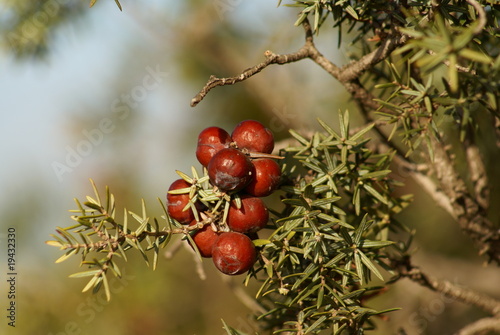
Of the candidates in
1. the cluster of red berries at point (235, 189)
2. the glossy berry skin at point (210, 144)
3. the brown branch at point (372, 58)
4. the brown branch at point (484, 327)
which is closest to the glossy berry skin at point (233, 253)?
the cluster of red berries at point (235, 189)

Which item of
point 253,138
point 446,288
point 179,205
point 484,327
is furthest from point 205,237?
point 484,327

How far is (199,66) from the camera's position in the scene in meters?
2.59

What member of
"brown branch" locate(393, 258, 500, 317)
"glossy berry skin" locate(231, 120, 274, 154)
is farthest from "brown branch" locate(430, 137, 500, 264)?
"glossy berry skin" locate(231, 120, 274, 154)

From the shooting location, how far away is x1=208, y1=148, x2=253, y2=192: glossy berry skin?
705 millimetres

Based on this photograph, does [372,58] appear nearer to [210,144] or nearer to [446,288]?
[210,144]

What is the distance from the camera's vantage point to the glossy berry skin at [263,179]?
2.49ft

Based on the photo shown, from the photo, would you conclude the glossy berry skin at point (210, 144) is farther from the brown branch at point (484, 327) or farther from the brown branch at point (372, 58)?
the brown branch at point (484, 327)

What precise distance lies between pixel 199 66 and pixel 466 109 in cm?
202

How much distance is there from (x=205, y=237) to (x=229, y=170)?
139 millimetres

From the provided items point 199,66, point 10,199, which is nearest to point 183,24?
point 199,66

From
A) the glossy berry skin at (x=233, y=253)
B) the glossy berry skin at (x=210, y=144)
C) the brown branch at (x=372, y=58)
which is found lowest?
the glossy berry skin at (x=233, y=253)

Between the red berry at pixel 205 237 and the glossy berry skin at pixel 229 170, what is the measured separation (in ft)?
0.28

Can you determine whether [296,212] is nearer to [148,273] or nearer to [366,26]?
[366,26]

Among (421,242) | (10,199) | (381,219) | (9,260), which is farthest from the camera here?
(421,242)
